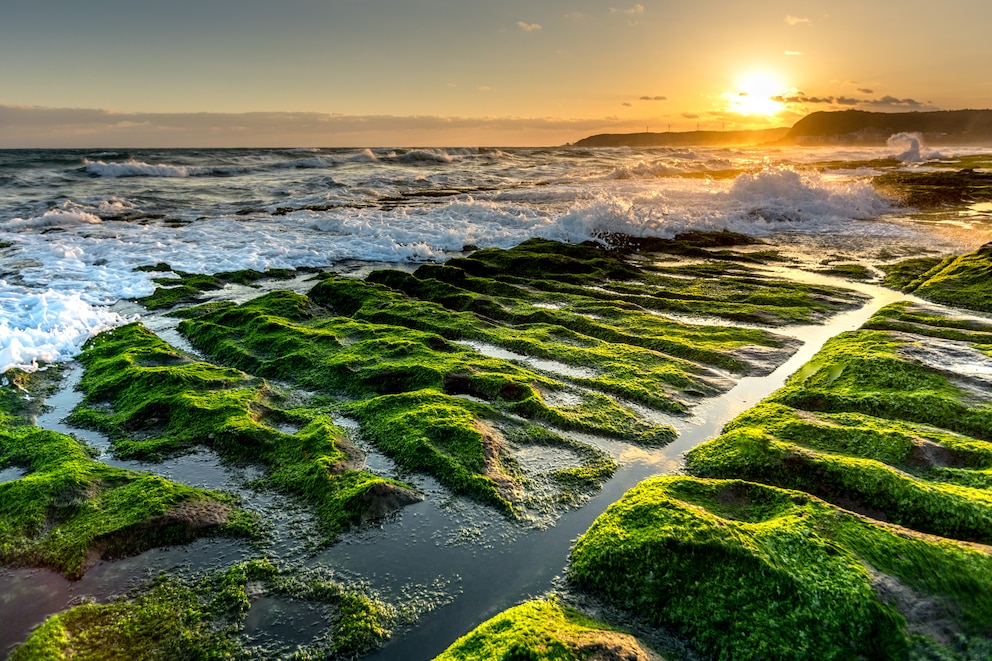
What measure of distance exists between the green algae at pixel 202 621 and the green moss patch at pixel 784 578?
5.92ft

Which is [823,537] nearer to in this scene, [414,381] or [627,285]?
[414,381]

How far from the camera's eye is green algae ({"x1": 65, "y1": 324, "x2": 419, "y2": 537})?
19.0ft

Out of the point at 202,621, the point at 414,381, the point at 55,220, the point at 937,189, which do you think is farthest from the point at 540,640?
the point at 937,189

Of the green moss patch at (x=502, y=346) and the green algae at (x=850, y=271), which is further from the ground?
the green algae at (x=850, y=271)

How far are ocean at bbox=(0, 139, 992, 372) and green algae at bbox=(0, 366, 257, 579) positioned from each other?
4773 millimetres

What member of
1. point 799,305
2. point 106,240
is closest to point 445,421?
point 799,305

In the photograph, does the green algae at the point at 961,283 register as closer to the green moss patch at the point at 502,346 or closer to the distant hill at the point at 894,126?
the green moss patch at the point at 502,346

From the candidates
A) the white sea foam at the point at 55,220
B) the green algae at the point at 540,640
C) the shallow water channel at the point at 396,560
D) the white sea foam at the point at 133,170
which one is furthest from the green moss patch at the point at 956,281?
the white sea foam at the point at 133,170

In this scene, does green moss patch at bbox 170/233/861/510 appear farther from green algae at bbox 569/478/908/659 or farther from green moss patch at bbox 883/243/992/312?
green moss patch at bbox 883/243/992/312

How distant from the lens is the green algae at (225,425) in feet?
19.0

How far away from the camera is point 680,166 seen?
5838cm

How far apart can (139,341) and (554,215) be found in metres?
18.7

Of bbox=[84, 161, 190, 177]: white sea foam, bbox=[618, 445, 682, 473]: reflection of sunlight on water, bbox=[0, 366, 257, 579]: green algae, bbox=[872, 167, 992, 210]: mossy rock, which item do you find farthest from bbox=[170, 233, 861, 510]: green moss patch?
bbox=[84, 161, 190, 177]: white sea foam

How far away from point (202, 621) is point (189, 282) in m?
13.0
